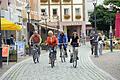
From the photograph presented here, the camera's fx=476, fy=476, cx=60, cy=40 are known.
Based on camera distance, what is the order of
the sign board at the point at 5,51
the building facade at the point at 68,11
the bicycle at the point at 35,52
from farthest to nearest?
1. the building facade at the point at 68,11
2. the bicycle at the point at 35,52
3. the sign board at the point at 5,51

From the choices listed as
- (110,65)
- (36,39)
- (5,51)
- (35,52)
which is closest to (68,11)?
(36,39)

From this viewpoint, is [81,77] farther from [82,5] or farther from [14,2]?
[82,5]

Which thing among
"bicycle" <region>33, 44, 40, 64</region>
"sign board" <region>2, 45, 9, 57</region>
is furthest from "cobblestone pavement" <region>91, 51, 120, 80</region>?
"sign board" <region>2, 45, 9, 57</region>

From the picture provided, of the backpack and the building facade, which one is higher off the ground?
the building facade

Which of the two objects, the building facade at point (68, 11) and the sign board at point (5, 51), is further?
the building facade at point (68, 11)

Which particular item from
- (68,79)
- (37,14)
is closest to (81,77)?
(68,79)

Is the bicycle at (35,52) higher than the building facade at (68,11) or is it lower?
lower

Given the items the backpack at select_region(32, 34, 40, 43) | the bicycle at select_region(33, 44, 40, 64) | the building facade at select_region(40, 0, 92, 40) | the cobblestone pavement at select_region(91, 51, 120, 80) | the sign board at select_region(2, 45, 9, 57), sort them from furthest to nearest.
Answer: the building facade at select_region(40, 0, 92, 40), the backpack at select_region(32, 34, 40, 43), the bicycle at select_region(33, 44, 40, 64), the sign board at select_region(2, 45, 9, 57), the cobblestone pavement at select_region(91, 51, 120, 80)

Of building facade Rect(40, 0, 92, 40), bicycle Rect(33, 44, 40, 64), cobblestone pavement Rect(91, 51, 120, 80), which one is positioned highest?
building facade Rect(40, 0, 92, 40)

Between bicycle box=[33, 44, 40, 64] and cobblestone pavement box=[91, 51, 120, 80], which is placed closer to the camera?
cobblestone pavement box=[91, 51, 120, 80]

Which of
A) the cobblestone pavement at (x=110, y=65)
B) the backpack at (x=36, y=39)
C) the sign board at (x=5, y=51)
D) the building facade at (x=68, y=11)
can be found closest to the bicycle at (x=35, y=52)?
the backpack at (x=36, y=39)

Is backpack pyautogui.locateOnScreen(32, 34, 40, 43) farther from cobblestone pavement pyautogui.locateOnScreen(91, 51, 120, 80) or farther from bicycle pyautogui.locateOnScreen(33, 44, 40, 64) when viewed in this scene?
cobblestone pavement pyautogui.locateOnScreen(91, 51, 120, 80)

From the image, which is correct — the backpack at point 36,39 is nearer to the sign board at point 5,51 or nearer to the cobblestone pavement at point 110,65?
the sign board at point 5,51

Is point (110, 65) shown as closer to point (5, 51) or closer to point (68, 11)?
point (5, 51)
